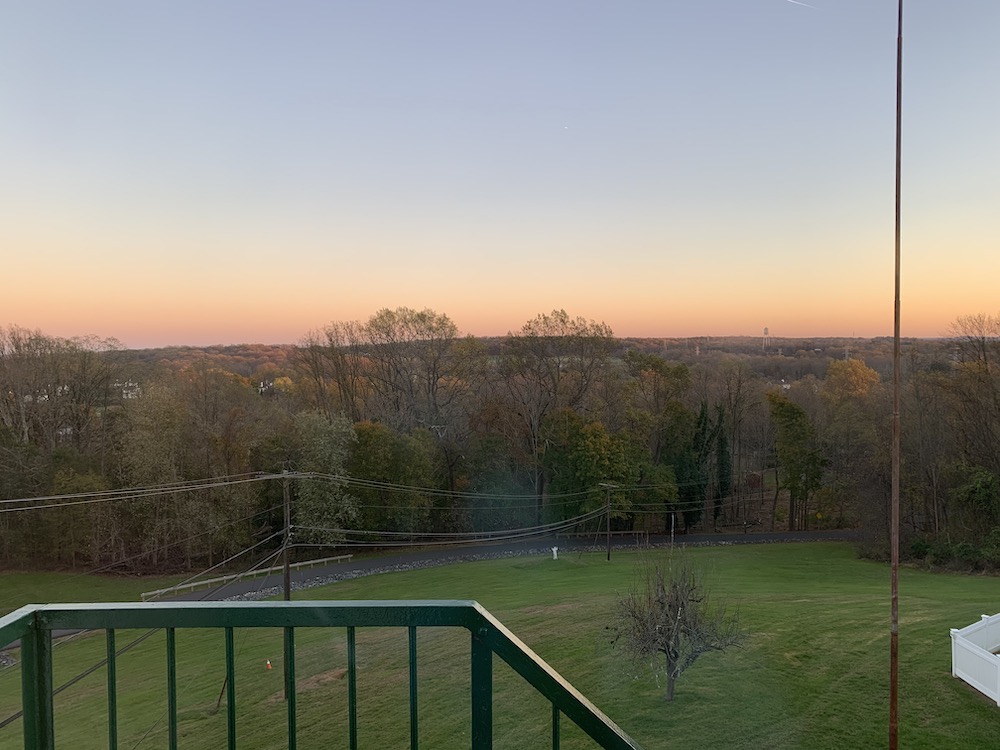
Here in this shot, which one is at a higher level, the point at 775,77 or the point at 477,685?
the point at 775,77

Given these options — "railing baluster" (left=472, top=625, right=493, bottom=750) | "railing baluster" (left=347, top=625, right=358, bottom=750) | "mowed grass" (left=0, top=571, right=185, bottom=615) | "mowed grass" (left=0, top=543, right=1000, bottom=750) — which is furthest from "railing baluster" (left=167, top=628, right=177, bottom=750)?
"mowed grass" (left=0, top=571, right=185, bottom=615)

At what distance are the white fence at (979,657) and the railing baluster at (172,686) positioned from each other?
40.9 feet

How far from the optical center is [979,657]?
34.9ft

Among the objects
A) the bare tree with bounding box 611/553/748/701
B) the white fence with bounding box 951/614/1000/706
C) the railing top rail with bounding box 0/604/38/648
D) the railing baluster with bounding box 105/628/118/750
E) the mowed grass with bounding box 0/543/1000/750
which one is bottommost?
the mowed grass with bounding box 0/543/1000/750

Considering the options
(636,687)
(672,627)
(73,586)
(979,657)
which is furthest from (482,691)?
(73,586)

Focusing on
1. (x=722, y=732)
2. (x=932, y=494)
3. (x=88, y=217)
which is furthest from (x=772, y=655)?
(x=88, y=217)

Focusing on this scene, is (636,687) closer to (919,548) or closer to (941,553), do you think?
(941,553)

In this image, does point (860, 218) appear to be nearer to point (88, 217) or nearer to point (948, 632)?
point (948, 632)

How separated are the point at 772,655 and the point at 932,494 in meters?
19.7

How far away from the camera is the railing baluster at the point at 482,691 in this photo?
1.44 metres

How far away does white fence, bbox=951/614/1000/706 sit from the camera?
10266 millimetres

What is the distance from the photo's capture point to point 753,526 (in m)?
35.8

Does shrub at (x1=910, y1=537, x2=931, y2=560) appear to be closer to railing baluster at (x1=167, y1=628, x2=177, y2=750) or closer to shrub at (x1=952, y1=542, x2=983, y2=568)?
shrub at (x1=952, y1=542, x2=983, y2=568)

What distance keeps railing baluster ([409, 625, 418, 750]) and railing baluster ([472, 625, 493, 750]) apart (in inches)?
5.2
